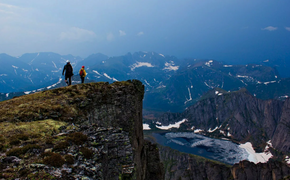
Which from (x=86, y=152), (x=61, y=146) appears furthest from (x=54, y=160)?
(x=86, y=152)

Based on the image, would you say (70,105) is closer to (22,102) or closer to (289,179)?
(22,102)

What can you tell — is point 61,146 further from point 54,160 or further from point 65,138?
point 54,160

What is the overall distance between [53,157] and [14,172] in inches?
93.7

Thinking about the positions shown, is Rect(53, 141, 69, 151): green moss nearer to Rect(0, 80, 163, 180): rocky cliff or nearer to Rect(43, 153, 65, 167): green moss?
Rect(0, 80, 163, 180): rocky cliff

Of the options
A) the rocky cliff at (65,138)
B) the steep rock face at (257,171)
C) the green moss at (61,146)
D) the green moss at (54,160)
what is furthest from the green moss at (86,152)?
the steep rock face at (257,171)

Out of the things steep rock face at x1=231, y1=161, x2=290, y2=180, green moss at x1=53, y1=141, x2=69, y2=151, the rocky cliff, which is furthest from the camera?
steep rock face at x1=231, y1=161, x2=290, y2=180

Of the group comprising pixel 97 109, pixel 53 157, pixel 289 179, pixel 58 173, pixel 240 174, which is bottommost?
pixel 240 174

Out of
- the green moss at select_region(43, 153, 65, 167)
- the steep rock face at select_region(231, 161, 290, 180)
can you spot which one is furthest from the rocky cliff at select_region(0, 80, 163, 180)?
the steep rock face at select_region(231, 161, 290, 180)

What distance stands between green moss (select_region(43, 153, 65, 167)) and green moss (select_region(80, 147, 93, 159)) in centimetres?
193

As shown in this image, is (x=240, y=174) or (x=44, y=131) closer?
(x=44, y=131)

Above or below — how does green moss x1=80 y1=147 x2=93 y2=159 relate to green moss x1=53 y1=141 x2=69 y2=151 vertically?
below

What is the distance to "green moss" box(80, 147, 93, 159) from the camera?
1487cm

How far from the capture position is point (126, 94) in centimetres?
3841

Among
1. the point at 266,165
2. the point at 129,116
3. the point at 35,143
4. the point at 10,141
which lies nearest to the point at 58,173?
the point at 35,143
